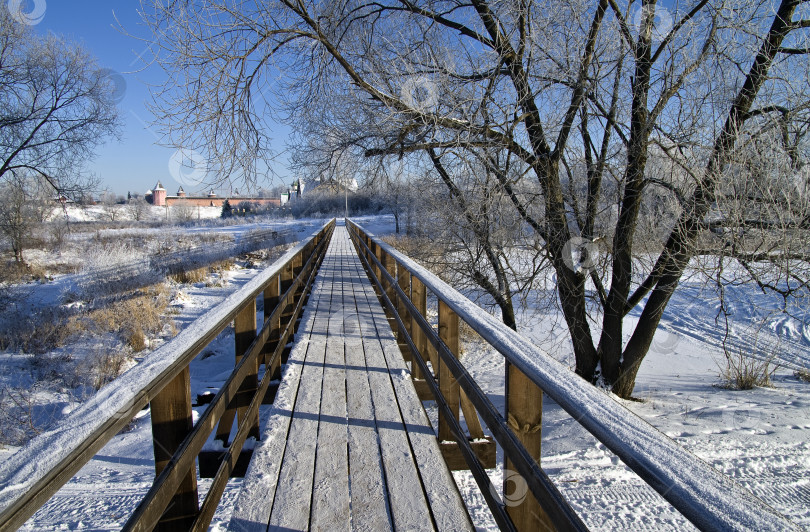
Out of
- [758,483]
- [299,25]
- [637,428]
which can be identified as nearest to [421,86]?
[299,25]

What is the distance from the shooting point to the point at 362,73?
8000 millimetres

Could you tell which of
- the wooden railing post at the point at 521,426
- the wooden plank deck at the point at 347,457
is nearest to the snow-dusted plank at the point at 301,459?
the wooden plank deck at the point at 347,457

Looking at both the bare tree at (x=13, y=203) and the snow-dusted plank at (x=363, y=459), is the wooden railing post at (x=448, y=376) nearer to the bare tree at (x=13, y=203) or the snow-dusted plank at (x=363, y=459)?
the snow-dusted plank at (x=363, y=459)

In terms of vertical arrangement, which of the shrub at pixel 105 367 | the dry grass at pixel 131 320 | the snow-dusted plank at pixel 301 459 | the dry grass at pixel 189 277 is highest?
the snow-dusted plank at pixel 301 459

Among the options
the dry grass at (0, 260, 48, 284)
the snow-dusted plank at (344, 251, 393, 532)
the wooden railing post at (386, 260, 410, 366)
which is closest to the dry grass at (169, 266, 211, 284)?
the dry grass at (0, 260, 48, 284)

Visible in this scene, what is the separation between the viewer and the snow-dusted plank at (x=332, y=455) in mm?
2268

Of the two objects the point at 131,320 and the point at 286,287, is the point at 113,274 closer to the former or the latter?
the point at 131,320

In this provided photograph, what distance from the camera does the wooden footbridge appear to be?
1096 mm

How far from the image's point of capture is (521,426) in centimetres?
188

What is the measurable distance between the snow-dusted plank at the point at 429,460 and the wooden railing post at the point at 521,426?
376mm

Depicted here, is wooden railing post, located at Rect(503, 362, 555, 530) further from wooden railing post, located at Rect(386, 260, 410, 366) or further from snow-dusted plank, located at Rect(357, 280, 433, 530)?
wooden railing post, located at Rect(386, 260, 410, 366)

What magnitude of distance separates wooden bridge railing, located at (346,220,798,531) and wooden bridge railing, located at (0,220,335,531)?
48.2 inches

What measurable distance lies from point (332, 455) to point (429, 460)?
1.91 ft

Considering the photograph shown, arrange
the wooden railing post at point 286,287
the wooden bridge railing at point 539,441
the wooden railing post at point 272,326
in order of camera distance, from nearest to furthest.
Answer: the wooden bridge railing at point 539,441 → the wooden railing post at point 272,326 → the wooden railing post at point 286,287
